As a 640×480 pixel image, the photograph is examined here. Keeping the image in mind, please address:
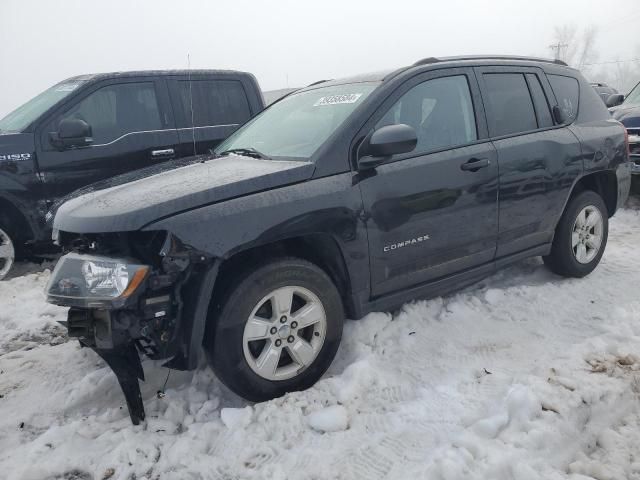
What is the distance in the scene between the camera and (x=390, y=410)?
8.46 feet

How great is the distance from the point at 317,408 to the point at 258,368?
1.21ft

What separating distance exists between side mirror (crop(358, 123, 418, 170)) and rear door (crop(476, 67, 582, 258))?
989 mm

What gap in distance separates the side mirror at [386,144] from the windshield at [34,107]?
3769mm

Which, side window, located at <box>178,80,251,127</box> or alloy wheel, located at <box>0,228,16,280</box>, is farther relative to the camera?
side window, located at <box>178,80,251,127</box>

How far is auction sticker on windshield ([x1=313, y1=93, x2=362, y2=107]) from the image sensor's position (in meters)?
3.18

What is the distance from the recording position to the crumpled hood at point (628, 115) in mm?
7293

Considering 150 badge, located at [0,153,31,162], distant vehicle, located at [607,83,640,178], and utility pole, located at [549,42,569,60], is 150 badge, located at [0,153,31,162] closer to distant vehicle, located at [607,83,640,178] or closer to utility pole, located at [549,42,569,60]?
distant vehicle, located at [607,83,640,178]

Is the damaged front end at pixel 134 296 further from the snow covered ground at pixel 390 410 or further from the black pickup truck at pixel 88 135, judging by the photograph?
the black pickup truck at pixel 88 135

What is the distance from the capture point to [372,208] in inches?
114

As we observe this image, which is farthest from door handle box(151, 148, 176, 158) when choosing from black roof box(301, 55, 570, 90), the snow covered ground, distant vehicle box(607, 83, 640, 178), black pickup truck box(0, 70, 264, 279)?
distant vehicle box(607, 83, 640, 178)

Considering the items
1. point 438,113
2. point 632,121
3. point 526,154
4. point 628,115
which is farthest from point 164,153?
point 628,115

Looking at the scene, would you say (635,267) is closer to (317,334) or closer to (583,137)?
(583,137)

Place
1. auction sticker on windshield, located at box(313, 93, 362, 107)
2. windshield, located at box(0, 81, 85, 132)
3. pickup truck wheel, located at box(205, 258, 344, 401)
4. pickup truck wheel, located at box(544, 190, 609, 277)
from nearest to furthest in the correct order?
pickup truck wheel, located at box(205, 258, 344, 401) → auction sticker on windshield, located at box(313, 93, 362, 107) → pickup truck wheel, located at box(544, 190, 609, 277) → windshield, located at box(0, 81, 85, 132)

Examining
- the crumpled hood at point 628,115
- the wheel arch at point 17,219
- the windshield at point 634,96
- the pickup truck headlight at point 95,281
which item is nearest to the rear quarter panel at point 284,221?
the pickup truck headlight at point 95,281
